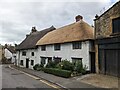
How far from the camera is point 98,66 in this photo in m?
22.7

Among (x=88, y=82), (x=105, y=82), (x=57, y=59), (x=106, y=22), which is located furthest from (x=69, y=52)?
(x=105, y=82)

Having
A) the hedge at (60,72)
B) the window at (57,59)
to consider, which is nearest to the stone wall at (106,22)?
the hedge at (60,72)

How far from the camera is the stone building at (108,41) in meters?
20.0

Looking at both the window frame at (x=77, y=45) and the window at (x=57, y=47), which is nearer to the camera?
the window frame at (x=77, y=45)

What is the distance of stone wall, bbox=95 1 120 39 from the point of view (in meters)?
20.3

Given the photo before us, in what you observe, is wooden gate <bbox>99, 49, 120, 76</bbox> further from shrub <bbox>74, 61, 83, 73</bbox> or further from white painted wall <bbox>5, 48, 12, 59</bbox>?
white painted wall <bbox>5, 48, 12, 59</bbox>

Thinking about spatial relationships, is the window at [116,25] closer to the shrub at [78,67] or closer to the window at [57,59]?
the shrub at [78,67]

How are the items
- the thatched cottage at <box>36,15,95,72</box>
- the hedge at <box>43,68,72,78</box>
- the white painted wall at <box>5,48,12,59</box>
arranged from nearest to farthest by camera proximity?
the hedge at <box>43,68,72,78</box> < the thatched cottage at <box>36,15,95,72</box> < the white painted wall at <box>5,48,12,59</box>

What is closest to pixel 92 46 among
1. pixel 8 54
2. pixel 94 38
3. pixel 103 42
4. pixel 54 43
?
pixel 94 38

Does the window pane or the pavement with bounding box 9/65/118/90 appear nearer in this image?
the pavement with bounding box 9/65/118/90

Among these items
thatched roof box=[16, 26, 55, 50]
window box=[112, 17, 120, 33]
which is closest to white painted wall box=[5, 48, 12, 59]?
thatched roof box=[16, 26, 55, 50]

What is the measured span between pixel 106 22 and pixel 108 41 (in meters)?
2.02

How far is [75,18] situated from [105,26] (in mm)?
13137

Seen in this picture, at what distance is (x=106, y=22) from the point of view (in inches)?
855
